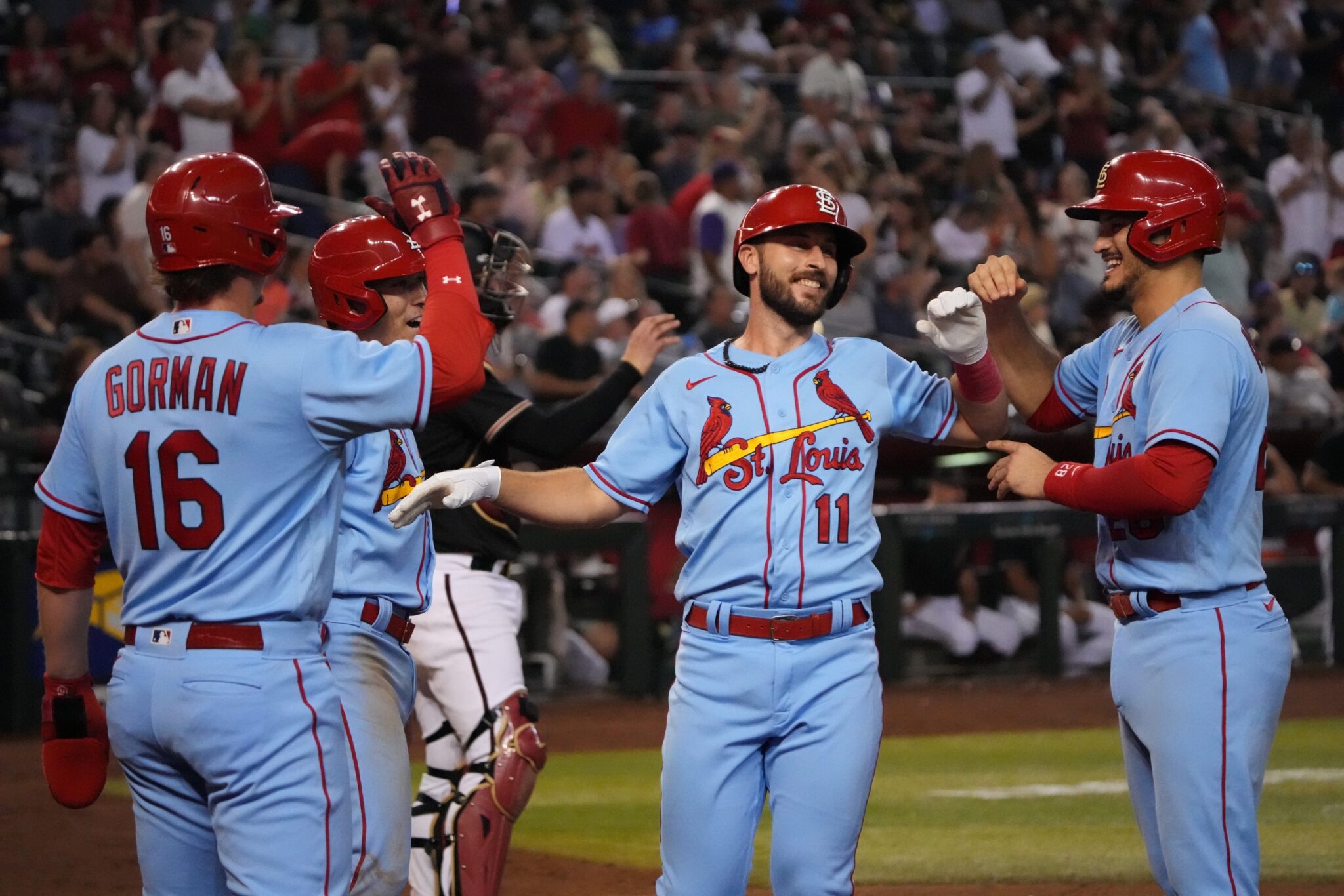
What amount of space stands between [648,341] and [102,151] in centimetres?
849

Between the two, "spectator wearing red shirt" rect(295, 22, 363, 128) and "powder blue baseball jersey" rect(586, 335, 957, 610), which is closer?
"powder blue baseball jersey" rect(586, 335, 957, 610)

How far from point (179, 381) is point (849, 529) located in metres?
1.68

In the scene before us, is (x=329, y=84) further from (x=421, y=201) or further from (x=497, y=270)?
(x=421, y=201)

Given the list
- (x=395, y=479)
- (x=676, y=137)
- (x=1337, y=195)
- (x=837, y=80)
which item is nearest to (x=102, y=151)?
(x=676, y=137)

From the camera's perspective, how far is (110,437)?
3.63m

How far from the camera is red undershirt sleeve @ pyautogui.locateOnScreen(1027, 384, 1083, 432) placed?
4.90 meters

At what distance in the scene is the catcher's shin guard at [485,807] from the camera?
5.21 meters

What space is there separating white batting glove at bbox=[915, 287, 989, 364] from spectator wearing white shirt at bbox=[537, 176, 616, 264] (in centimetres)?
926

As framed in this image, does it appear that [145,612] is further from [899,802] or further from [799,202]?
[899,802]

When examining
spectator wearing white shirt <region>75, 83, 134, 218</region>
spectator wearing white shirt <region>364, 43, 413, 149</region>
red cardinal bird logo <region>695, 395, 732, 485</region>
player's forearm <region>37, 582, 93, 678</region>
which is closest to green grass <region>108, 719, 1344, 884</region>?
red cardinal bird logo <region>695, 395, 732, 485</region>

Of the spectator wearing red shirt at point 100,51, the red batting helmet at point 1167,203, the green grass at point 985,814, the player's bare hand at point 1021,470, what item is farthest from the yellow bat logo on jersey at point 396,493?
the spectator wearing red shirt at point 100,51

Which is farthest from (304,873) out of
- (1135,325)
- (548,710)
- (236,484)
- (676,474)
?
(548,710)

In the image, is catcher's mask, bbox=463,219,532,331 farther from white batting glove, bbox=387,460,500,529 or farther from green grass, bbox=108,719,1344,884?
green grass, bbox=108,719,1344,884

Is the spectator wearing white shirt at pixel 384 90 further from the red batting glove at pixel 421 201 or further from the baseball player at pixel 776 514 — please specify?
the red batting glove at pixel 421 201
